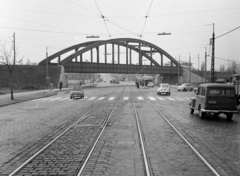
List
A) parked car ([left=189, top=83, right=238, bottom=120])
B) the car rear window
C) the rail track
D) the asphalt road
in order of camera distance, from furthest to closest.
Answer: the car rear window → parked car ([left=189, top=83, right=238, bottom=120]) → the asphalt road → the rail track

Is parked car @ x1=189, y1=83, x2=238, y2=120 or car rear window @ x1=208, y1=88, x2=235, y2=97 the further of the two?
car rear window @ x1=208, y1=88, x2=235, y2=97

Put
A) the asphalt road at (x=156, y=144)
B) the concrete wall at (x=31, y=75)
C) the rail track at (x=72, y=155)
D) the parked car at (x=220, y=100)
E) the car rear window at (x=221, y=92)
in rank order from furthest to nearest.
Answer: the concrete wall at (x=31, y=75)
the car rear window at (x=221, y=92)
the parked car at (x=220, y=100)
the asphalt road at (x=156, y=144)
the rail track at (x=72, y=155)

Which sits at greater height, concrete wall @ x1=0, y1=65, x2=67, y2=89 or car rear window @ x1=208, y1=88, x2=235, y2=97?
concrete wall @ x1=0, y1=65, x2=67, y2=89

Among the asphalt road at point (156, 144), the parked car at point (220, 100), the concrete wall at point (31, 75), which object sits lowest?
the asphalt road at point (156, 144)

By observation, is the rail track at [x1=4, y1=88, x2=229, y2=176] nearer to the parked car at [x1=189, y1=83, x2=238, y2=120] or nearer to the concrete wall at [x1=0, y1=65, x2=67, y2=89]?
the parked car at [x1=189, y1=83, x2=238, y2=120]

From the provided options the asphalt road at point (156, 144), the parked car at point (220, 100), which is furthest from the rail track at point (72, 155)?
the parked car at point (220, 100)

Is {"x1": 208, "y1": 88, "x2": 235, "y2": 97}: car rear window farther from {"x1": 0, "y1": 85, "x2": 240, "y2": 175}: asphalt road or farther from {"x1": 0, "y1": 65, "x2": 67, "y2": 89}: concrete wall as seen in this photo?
{"x1": 0, "y1": 65, "x2": 67, "y2": 89}: concrete wall

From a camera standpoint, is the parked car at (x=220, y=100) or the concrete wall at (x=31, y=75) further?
the concrete wall at (x=31, y=75)

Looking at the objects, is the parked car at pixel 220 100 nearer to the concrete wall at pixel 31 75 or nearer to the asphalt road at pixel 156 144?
the asphalt road at pixel 156 144

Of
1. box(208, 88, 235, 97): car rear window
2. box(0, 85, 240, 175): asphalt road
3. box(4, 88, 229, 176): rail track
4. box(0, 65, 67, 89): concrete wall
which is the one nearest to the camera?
box(4, 88, 229, 176): rail track

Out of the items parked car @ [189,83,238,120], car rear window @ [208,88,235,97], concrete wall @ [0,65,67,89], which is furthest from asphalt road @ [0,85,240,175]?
concrete wall @ [0,65,67,89]

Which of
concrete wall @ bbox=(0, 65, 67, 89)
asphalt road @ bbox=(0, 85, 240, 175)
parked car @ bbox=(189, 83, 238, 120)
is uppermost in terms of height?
concrete wall @ bbox=(0, 65, 67, 89)

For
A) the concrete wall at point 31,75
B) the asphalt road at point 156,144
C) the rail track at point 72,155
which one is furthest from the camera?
the concrete wall at point 31,75

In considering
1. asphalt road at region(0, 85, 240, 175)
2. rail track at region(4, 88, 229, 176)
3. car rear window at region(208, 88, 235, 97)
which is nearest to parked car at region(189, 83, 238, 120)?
car rear window at region(208, 88, 235, 97)
